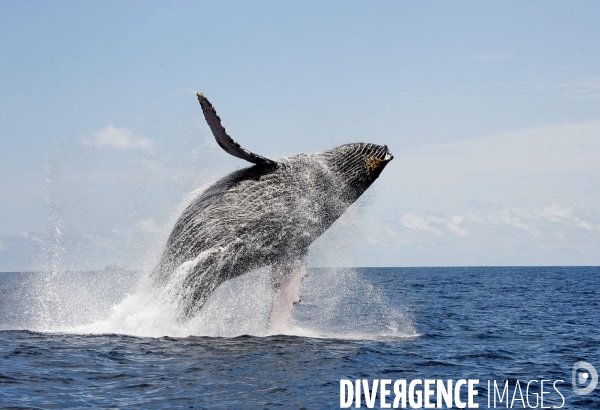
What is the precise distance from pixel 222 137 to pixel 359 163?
2.82 meters

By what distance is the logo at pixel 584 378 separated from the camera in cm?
1017

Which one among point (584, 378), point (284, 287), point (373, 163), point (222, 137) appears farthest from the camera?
point (284, 287)

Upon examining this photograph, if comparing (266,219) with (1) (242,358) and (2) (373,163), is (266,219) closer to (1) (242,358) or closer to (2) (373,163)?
(2) (373,163)

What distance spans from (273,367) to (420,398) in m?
2.08

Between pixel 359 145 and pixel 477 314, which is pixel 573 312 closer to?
pixel 477 314

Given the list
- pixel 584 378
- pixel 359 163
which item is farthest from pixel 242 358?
pixel 584 378

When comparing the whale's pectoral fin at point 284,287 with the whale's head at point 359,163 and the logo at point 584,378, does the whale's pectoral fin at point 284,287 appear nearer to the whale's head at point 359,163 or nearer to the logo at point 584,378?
the whale's head at point 359,163

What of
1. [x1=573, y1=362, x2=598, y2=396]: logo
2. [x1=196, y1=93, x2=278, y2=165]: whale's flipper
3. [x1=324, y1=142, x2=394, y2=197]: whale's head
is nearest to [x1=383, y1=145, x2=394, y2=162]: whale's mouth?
[x1=324, y1=142, x2=394, y2=197]: whale's head

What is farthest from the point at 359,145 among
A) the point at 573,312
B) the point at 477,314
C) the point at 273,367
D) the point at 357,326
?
the point at 573,312

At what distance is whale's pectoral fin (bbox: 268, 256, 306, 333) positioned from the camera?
12.1 m

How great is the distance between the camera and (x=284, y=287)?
1213 centimetres

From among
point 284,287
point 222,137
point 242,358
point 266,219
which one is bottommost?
point 242,358

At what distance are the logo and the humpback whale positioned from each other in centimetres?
475

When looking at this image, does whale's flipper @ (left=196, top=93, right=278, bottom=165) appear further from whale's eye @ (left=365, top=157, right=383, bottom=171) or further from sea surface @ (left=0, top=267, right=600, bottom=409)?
sea surface @ (left=0, top=267, right=600, bottom=409)
